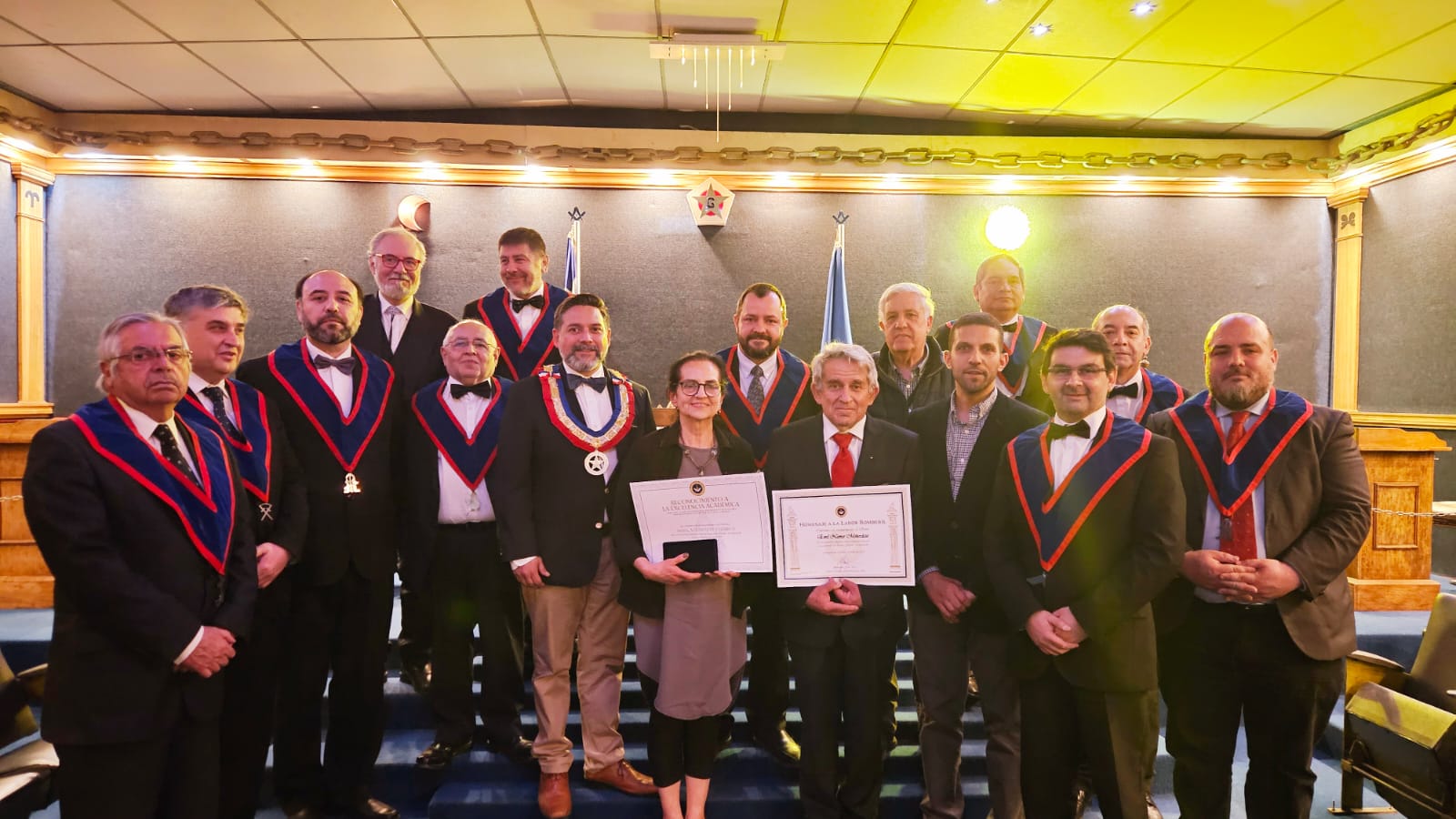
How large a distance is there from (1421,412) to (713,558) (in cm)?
627

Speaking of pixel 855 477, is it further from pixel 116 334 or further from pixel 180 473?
pixel 116 334

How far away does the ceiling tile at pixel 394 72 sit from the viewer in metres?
4.83

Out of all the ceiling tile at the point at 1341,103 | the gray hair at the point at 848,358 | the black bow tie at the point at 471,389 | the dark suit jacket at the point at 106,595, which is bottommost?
the dark suit jacket at the point at 106,595

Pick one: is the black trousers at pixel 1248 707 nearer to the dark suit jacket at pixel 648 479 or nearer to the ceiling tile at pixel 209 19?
the dark suit jacket at pixel 648 479

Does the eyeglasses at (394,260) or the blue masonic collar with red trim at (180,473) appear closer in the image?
the blue masonic collar with red trim at (180,473)

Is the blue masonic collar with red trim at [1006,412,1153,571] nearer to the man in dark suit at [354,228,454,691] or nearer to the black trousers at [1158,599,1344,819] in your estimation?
the black trousers at [1158,599,1344,819]

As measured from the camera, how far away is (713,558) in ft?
7.77

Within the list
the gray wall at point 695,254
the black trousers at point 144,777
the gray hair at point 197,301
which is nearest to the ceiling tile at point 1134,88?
A: the gray wall at point 695,254

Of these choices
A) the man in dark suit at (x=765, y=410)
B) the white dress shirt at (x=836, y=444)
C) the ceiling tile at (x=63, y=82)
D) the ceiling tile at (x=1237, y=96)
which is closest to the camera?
the white dress shirt at (x=836, y=444)

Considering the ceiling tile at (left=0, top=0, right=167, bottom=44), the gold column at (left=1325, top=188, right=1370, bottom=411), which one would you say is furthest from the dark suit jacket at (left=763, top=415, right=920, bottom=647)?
the gold column at (left=1325, top=188, right=1370, bottom=411)

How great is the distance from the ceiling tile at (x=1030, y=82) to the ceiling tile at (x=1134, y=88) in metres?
0.12

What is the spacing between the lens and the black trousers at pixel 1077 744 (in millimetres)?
2021

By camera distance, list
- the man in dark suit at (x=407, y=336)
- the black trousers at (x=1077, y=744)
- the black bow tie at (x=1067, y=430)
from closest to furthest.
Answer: the black trousers at (x=1077, y=744), the black bow tie at (x=1067, y=430), the man in dark suit at (x=407, y=336)

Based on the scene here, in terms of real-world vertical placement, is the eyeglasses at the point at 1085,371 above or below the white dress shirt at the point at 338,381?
above
